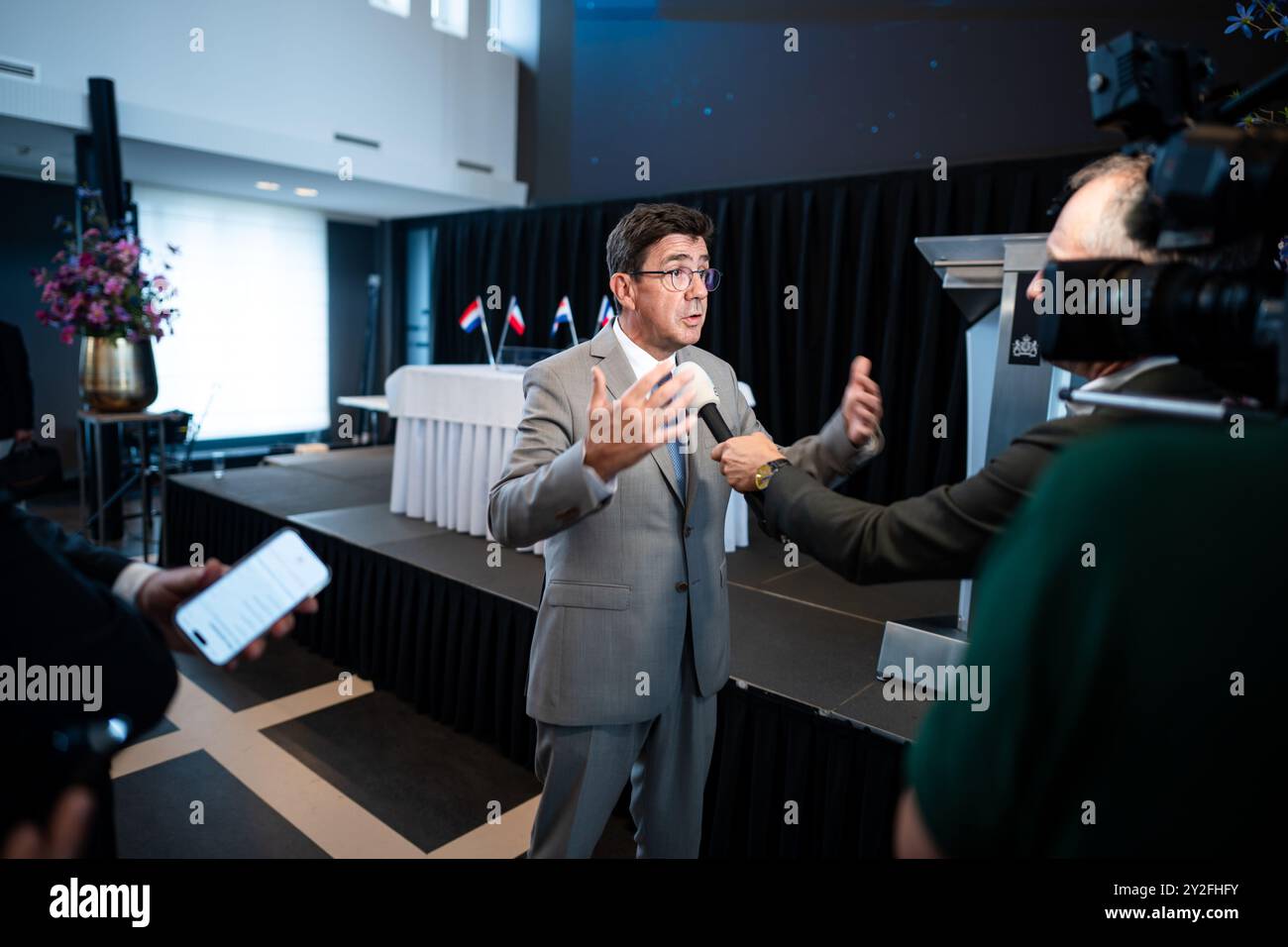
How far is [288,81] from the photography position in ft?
17.7

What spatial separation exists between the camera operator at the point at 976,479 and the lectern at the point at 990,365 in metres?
0.96

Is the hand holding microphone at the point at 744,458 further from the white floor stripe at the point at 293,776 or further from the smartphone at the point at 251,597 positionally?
the white floor stripe at the point at 293,776

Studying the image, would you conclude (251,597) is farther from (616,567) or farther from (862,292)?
(862,292)

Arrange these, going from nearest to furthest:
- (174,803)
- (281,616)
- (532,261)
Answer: (281,616), (174,803), (532,261)

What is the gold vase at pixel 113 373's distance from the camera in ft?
12.6

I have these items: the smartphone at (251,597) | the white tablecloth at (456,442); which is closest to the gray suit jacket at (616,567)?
the smartphone at (251,597)

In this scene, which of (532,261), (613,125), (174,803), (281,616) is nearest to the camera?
(281,616)

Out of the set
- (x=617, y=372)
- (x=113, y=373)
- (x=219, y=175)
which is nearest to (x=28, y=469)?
(x=113, y=373)

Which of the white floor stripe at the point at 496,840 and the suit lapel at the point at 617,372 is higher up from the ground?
the suit lapel at the point at 617,372

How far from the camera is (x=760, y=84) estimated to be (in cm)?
495

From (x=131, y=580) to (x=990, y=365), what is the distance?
80.0 inches

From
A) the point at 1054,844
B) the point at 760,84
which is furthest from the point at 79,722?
the point at 760,84

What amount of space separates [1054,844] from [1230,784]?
4.3 inches
